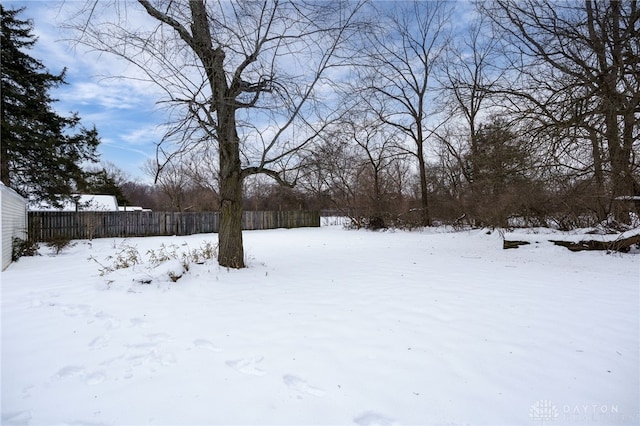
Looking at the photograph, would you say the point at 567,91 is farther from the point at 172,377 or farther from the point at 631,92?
the point at 172,377

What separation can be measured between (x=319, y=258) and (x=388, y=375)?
222 inches

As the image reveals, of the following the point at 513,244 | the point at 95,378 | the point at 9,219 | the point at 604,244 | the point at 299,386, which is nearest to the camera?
the point at 299,386

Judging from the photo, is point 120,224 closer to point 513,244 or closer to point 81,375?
point 81,375

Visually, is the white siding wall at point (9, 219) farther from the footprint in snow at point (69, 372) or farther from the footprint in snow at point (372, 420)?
the footprint in snow at point (372, 420)

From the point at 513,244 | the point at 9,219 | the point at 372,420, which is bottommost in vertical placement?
the point at 372,420

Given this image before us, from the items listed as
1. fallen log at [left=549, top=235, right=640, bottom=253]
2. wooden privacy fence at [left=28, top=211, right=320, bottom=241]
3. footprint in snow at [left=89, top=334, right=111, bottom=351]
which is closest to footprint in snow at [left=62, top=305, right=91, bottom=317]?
footprint in snow at [left=89, top=334, right=111, bottom=351]

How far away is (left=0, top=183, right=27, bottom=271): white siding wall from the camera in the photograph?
7048 mm

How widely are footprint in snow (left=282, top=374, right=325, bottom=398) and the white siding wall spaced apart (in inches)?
316

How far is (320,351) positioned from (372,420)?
0.88 meters

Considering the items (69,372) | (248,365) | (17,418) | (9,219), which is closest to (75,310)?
(69,372)

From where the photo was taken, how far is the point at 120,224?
15.7 m

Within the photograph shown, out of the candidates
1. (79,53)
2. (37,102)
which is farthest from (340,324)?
(37,102)

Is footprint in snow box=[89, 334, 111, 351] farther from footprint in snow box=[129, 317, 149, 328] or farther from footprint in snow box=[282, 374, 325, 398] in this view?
footprint in snow box=[282, 374, 325, 398]

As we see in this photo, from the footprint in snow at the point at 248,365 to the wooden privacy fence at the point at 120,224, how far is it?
932cm
